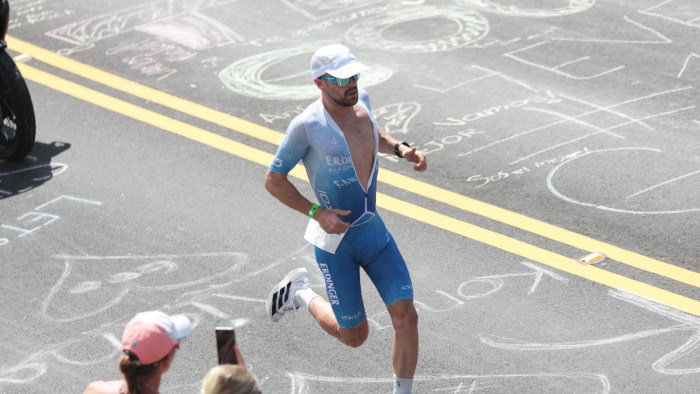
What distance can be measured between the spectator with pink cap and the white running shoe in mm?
2574

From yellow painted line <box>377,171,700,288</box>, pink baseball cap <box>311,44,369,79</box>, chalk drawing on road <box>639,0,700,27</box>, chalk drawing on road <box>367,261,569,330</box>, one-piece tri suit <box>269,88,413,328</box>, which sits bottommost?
chalk drawing on road <box>367,261,569,330</box>

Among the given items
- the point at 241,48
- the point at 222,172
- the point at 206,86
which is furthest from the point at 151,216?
the point at 241,48

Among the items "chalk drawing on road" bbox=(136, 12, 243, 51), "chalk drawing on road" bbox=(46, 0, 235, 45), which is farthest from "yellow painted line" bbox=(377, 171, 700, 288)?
"chalk drawing on road" bbox=(46, 0, 235, 45)

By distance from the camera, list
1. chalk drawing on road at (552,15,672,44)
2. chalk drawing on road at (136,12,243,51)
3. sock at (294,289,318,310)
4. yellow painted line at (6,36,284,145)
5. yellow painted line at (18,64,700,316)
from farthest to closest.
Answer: chalk drawing on road at (136,12,243,51), chalk drawing on road at (552,15,672,44), yellow painted line at (6,36,284,145), yellow painted line at (18,64,700,316), sock at (294,289,318,310)

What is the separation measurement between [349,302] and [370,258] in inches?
12.4

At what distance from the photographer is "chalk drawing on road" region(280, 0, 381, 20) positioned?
13664 millimetres

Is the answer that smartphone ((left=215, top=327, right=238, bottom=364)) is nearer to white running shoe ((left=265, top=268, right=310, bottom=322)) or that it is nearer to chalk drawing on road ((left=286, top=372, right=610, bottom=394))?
chalk drawing on road ((left=286, top=372, right=610, bottom=394))

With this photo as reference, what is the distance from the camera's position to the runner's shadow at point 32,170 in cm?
996

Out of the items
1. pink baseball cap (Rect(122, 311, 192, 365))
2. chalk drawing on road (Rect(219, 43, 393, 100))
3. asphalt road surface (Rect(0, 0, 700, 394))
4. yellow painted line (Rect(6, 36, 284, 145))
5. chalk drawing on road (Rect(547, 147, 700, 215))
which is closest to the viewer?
pink baseball cap (Rect(122, 311, 192, 365))

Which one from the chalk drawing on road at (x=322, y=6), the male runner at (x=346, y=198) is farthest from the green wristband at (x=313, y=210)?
the chalk drawing on road at (x=322, y=6)

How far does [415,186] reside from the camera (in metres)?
9.53

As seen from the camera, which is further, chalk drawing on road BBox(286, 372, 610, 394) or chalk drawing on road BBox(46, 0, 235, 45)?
chalk drawing on road BBox(46, 0, 235, 45)

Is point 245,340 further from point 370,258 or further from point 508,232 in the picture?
point 508,232

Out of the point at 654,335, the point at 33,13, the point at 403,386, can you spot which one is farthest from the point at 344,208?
the point at 33,13
